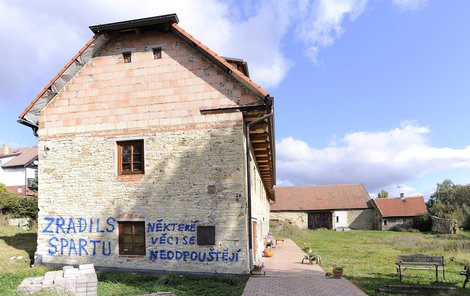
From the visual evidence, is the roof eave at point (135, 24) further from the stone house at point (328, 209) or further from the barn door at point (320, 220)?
the barn door at point (320, 220)

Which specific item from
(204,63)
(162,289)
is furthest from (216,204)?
(204,63)

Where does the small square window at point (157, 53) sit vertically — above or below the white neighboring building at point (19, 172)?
above

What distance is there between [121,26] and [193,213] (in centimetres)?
673

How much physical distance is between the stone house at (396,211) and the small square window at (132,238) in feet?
125

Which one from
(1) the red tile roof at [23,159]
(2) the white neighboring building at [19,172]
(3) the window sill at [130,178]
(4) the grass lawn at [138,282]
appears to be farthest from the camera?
(1) the red tile roof at [23,159]

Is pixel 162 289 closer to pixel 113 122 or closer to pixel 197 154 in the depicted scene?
pixel 197 154

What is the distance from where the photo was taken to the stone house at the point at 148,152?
37.7ft

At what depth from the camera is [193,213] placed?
11.6m

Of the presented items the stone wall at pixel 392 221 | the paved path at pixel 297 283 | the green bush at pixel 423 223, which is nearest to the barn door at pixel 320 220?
the stone wall at pixel 392 221

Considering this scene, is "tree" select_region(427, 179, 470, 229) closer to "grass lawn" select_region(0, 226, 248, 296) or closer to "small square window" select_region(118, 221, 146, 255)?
"grass lawn" select_region(0, 226, 248, 296)

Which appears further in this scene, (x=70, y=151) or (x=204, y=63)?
(x=70, y=151)

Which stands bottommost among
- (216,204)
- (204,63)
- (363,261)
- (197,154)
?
(363,261)

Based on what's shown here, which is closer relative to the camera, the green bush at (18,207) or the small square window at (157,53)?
the small square window at (157,53)

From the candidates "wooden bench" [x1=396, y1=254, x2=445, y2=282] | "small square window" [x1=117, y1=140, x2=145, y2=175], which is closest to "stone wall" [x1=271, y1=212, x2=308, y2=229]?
"wooden bench" [x1=396, y1=254, x2=445, y2=282]
